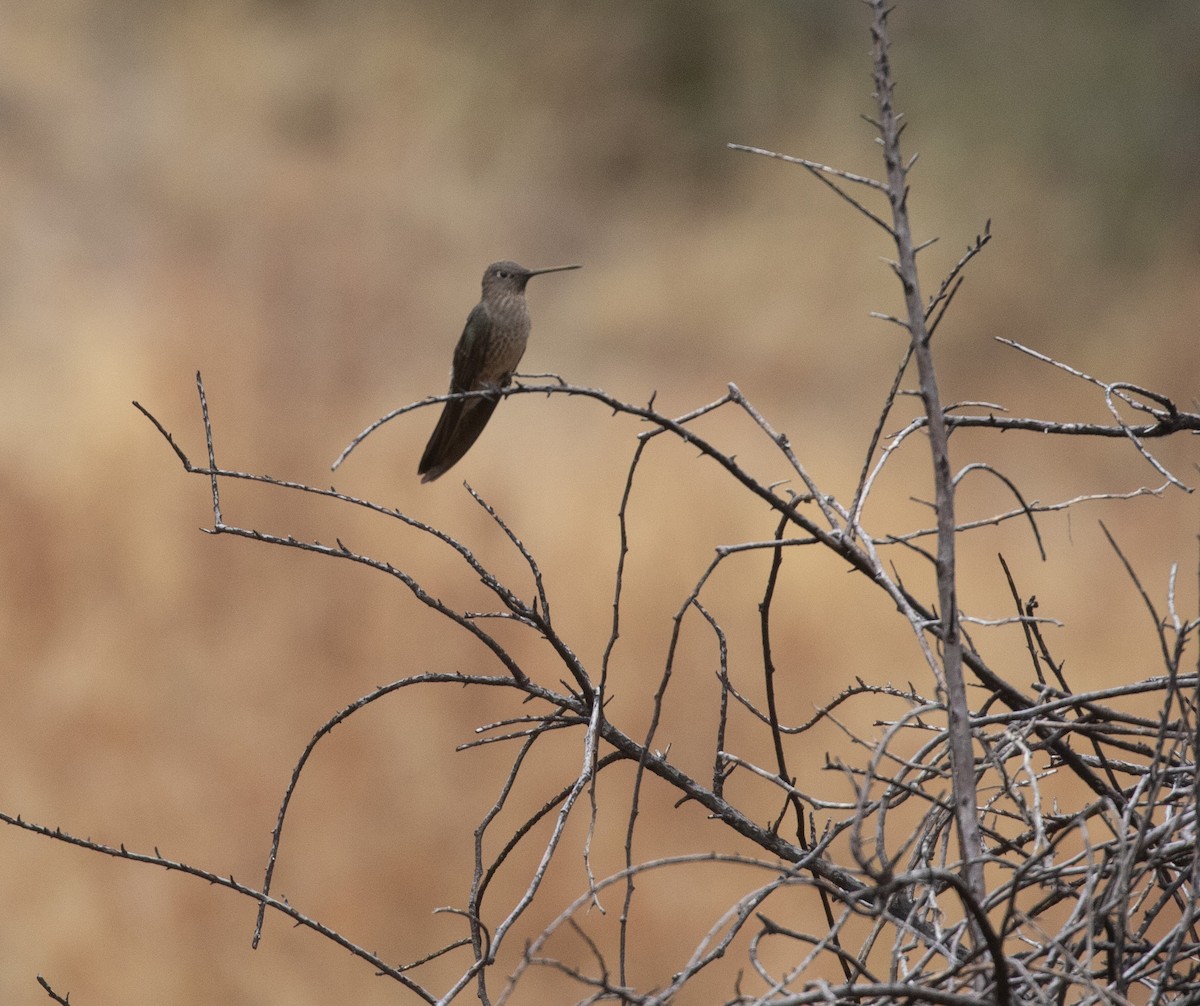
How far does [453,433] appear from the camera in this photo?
1.79 m

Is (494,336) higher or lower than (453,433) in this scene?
higher

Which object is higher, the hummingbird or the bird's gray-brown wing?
the hummingbird

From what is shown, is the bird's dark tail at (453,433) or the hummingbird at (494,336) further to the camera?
the hummingbird at (494,336)

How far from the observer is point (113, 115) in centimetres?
377

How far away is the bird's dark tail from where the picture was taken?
178 cm

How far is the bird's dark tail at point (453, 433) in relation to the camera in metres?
1.78

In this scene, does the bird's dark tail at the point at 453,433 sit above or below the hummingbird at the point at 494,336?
below

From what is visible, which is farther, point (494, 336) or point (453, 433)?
point (494, 336)

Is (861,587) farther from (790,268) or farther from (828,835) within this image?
(828,835)

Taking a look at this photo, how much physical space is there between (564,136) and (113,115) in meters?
1.26

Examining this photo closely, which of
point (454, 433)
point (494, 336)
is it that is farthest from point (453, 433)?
point (494, 336)

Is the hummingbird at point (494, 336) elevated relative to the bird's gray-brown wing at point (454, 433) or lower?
elevated

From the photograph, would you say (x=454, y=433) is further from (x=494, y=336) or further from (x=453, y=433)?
(x=494, y=336)

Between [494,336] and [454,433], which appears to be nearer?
[454,433]
